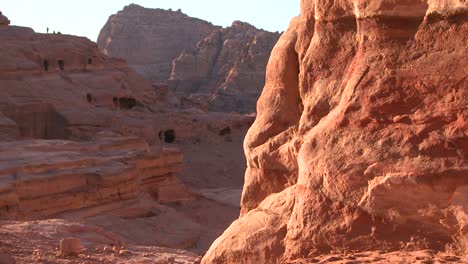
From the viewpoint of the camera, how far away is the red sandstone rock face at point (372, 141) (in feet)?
13.9

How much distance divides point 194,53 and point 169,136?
82.1 feet

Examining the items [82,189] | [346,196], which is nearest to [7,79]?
[82,189]

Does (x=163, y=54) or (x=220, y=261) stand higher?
(x=163, y=54)

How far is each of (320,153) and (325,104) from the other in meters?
0.51

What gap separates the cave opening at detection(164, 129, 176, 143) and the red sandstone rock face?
80.0 feet

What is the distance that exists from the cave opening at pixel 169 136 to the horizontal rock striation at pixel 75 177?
38.7ft

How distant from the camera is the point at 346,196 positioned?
4.59 m

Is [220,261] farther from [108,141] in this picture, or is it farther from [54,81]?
[54,81]

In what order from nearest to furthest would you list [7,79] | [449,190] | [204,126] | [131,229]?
[449,190] → [131,229] → [7,79] → [204,126]

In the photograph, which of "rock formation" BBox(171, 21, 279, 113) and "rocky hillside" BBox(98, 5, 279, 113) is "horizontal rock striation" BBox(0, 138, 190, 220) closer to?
"rocky hillside" BBox(98, 5, 279, 113)

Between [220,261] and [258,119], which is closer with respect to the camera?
[220,261]

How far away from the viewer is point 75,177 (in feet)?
46.3

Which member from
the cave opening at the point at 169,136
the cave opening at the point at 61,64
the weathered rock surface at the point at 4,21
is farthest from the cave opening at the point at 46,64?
the cave opening at the point at 169,136

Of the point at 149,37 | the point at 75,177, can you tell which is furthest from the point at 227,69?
the point at 75,177
